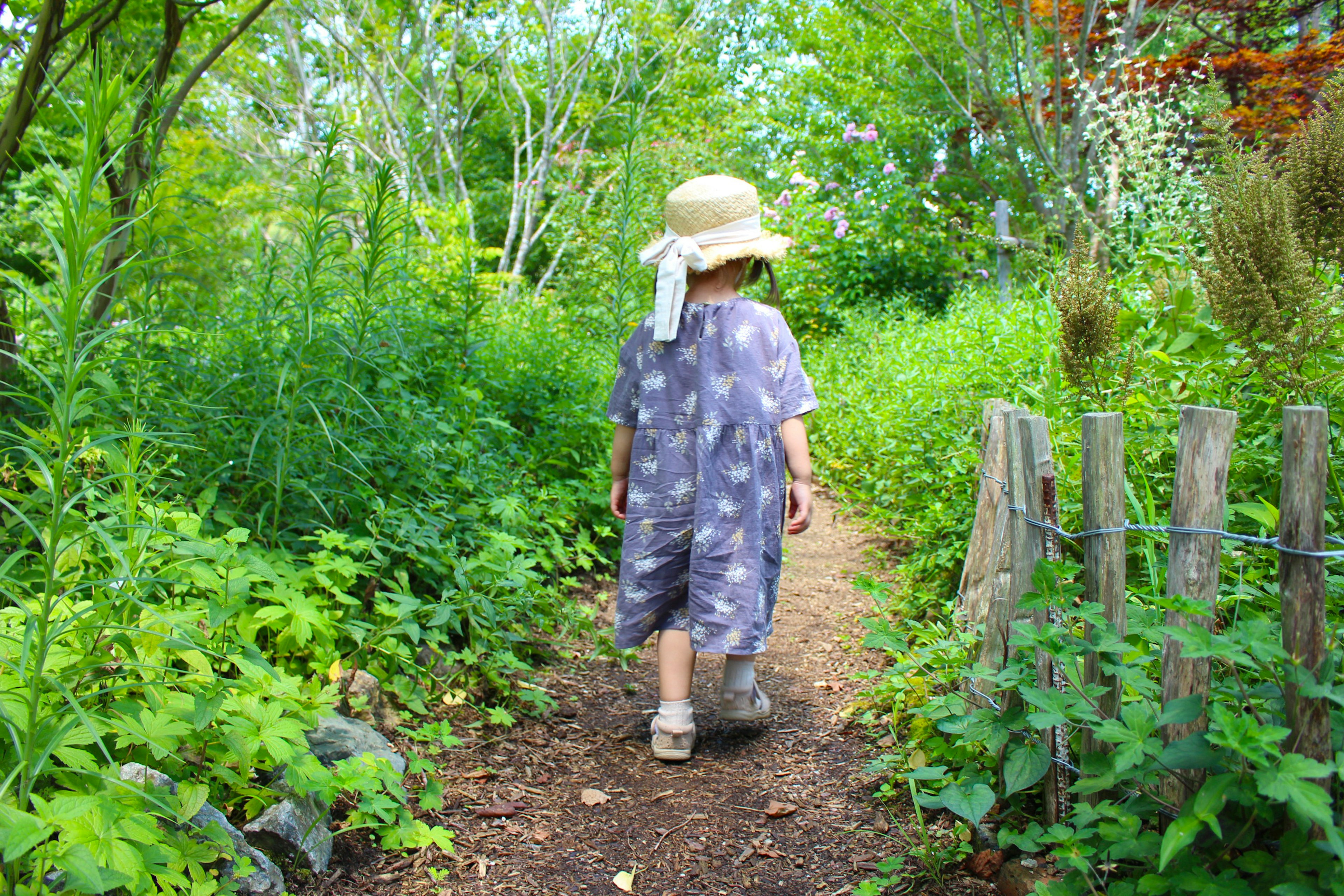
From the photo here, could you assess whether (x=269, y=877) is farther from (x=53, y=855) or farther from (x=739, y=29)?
(x=739, y=29)

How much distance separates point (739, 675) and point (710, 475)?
692 millimetres

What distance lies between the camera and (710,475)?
2713 millimetres

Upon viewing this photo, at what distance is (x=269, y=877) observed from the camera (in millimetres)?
1761

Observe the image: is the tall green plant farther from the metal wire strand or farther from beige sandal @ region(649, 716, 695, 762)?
the metal wire strand

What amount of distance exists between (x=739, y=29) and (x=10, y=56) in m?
18.0

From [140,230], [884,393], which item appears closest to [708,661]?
[140,230]

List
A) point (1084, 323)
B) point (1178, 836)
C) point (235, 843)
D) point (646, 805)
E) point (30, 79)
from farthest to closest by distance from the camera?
point (30, 79)
point (646, 805)
point (1084, 323)
point (235, 843)
point (1178, 836)

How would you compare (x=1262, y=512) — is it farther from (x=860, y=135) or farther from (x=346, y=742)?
(x=860, y=135)

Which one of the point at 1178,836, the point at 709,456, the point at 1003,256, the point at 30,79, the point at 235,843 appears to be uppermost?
the point at 1003,256

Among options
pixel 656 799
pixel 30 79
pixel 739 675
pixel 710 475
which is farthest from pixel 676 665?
pixel 30 79

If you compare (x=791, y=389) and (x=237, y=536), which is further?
(x=791, y=389)

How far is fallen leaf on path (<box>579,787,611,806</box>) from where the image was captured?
2473mm

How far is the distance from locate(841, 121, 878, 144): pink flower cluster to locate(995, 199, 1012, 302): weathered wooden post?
2592mm

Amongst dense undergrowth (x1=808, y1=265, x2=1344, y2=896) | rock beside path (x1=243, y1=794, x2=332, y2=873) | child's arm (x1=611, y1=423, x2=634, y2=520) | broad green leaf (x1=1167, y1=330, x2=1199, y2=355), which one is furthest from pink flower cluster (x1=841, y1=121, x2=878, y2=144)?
rock beside path (x1=243, y1=794, x2=332, y2=873)
